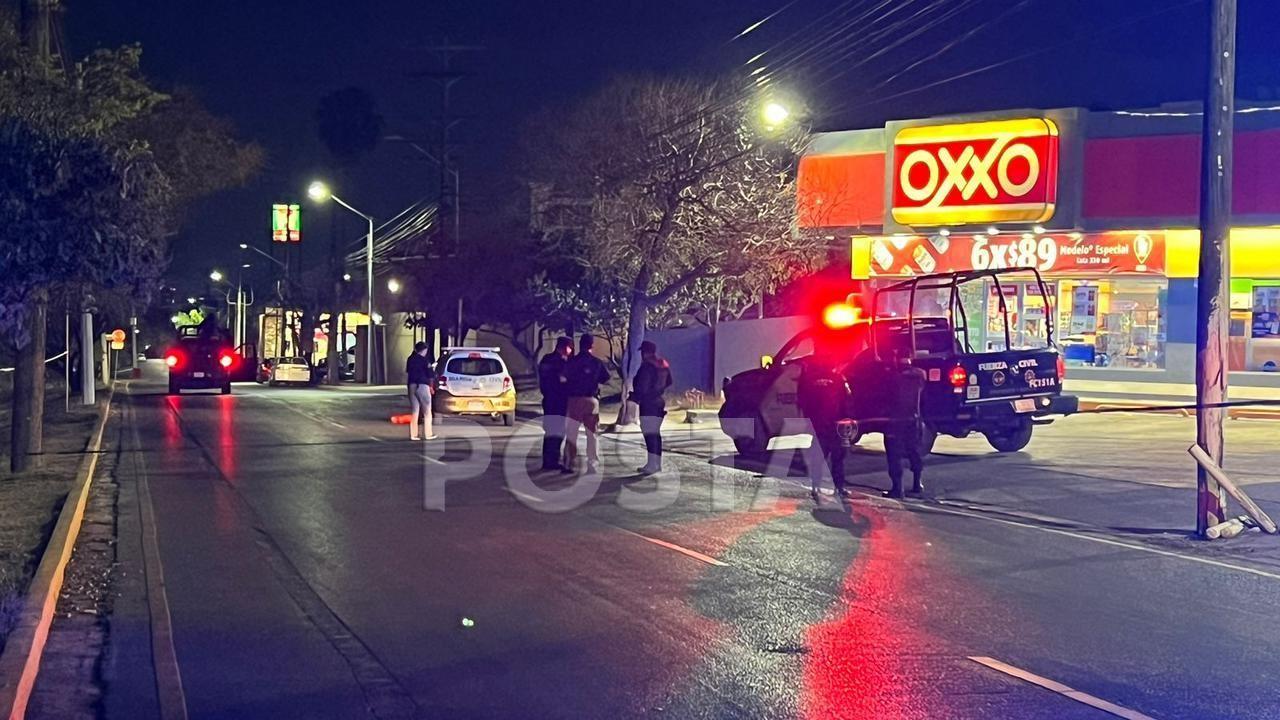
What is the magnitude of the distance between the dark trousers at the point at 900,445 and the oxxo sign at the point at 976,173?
10.8m

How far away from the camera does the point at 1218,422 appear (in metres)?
13.2

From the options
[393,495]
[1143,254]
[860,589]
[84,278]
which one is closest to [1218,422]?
[860,589]

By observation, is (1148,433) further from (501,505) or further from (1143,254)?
(501,505)

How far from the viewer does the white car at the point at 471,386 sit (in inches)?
1062

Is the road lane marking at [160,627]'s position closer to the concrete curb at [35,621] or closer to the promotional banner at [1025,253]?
the concrete curb at [35,621]

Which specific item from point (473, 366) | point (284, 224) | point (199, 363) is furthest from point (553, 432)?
point (284, 224)

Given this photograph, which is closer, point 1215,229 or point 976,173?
point 1215,229

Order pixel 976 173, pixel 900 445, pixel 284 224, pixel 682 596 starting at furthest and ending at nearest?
pixel 284 224 → pixel 976 173 → pixel 900 445 → pixel 682 596

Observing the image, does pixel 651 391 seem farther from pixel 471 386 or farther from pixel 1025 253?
pixel 1025 253

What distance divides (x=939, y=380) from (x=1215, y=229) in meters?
4.97

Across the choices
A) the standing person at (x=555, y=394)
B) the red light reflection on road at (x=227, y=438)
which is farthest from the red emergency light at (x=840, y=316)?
the red light reflection on road at (x=227, y=438)

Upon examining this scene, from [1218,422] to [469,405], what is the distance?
16.5 meters

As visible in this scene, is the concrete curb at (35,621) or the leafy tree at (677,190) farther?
the leafy tree at (677,190)

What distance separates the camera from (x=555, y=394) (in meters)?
18.0
